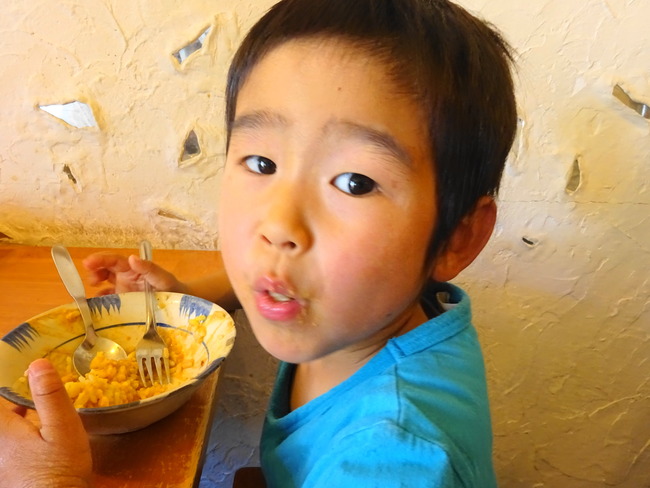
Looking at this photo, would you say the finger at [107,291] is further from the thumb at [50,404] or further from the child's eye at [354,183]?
the child's eye at [354,183]

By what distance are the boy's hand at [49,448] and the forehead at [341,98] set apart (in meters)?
0.31

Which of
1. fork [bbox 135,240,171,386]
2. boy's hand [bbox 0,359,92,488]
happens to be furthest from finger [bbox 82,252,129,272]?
boy's hand [bbox 0,359,92,488]

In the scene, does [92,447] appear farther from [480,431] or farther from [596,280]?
[596,280]

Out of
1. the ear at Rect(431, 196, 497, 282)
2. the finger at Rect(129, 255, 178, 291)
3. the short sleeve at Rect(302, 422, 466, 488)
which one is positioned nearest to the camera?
the short sleeve at Rect(302, 422, 466, 488)

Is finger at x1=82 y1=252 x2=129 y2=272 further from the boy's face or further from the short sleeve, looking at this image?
the short sleeve

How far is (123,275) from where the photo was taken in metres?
0.80

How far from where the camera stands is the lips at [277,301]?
488 mm

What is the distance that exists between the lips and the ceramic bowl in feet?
0.39

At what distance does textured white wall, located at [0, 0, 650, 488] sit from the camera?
0.76 m

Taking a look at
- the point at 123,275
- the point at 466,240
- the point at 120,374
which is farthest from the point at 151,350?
the point at 466,240

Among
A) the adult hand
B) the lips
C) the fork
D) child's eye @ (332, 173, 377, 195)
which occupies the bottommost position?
the adult hand

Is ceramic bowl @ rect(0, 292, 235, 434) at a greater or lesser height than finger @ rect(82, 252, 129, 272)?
greater

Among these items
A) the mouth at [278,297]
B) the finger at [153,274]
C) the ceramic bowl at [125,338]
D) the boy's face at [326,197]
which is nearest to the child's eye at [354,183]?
the boy's face at [326,197]

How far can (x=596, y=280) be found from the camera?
878 millimetres
